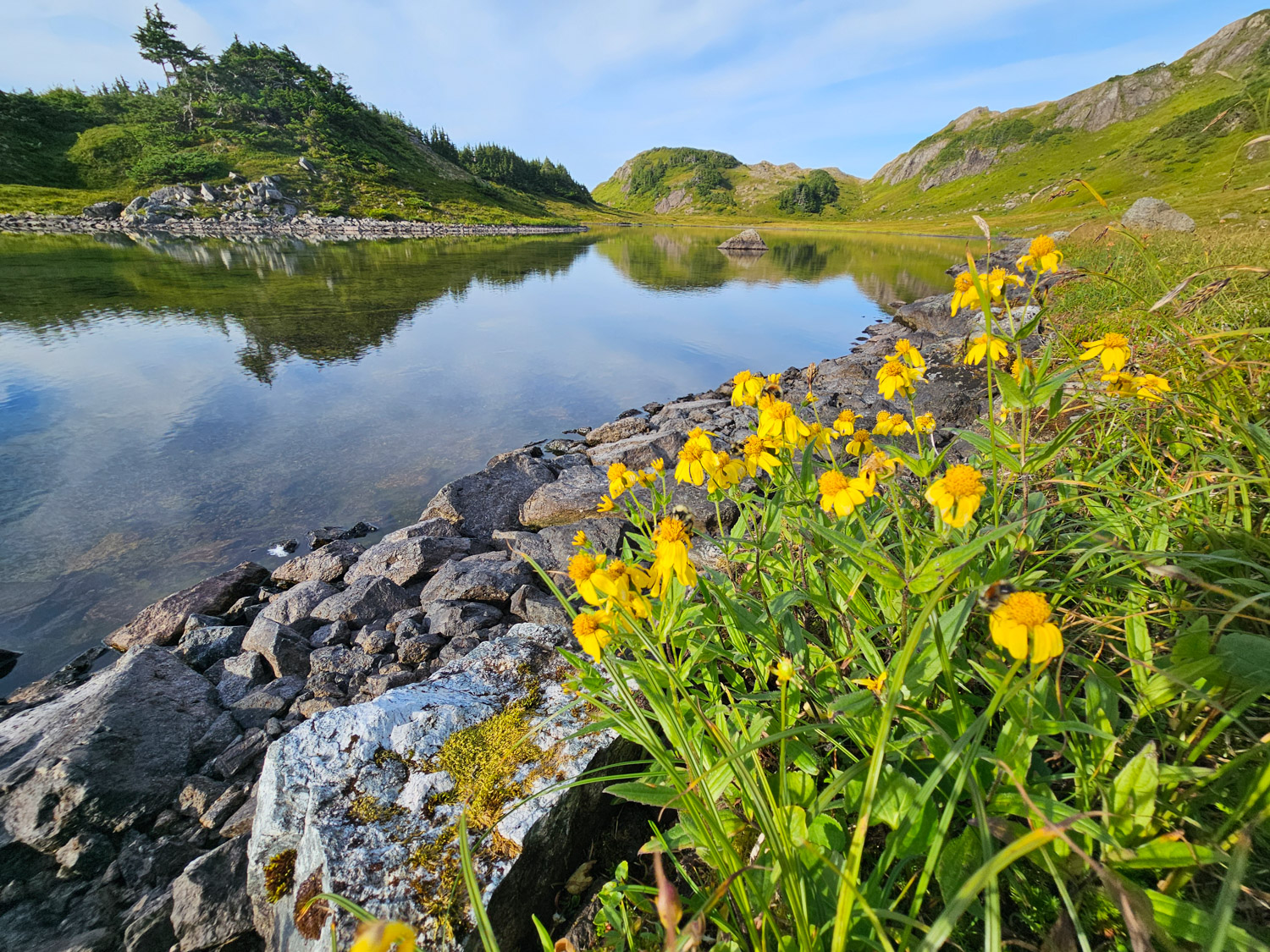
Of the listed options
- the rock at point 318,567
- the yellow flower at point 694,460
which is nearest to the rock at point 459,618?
the rock at point 318,567

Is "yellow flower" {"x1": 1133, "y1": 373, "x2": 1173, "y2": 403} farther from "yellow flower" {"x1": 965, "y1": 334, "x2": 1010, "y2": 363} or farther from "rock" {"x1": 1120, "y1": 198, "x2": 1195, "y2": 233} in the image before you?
"rock" {"x1": 1120, "y1": 198, "x2": 1195, "y2": 233}

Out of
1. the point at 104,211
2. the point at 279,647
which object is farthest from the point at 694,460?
the point at 104,211

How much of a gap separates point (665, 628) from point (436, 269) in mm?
32207

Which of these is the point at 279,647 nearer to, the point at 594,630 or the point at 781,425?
the point at 594,630

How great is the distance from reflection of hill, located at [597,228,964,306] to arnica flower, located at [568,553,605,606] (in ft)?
88.8

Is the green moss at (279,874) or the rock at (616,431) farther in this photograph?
the rock at (616,431)

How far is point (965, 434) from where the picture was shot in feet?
6.70

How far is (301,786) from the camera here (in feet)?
6.63

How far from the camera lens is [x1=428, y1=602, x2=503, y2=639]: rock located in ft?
14.6

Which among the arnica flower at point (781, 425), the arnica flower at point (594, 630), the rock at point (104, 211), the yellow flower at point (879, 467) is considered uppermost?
the rock at point (104, 211)

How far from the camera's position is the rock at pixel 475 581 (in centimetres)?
499

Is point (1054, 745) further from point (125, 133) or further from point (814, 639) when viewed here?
point (125, 133)

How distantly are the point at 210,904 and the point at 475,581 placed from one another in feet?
10.1

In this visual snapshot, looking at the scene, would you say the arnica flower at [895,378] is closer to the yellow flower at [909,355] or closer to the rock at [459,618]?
the yellow flower at [909,355]
